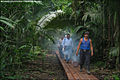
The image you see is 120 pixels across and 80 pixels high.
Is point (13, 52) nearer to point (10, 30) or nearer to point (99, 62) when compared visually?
point (10, 30)

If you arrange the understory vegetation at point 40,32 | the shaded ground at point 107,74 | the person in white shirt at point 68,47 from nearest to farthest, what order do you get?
1. the understory vegetation at point 40,32
2. the shaded ground at point 107,74
3. the person in white shirt at point 68,47

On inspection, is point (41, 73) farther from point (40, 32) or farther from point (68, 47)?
point (68, 47)

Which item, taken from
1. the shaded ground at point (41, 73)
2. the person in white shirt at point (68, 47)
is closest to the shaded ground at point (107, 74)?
the shaded ground at point (41, 73)

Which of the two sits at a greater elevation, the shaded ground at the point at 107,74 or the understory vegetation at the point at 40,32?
the understory vegetation at the point at 40,32

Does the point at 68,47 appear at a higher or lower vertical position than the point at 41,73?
higher

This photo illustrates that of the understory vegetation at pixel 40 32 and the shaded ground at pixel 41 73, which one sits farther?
the shaded ground at pixel 41 73

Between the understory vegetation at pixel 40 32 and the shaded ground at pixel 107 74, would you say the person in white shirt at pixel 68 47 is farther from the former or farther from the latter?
the shaded ground at pixel 107 74

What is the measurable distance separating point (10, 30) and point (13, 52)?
63 centimetres

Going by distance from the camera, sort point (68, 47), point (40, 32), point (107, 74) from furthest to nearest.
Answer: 1. point (68, 47)
2. point (107, 74)
3. point (40, 32)

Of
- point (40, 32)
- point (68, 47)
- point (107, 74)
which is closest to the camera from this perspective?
point (40, 32)

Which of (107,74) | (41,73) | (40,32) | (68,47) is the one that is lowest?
(107,74)

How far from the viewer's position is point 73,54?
10.8 metres

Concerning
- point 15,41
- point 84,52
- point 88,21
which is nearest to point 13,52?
point 15,41

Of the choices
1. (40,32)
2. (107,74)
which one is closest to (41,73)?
(40,32)
